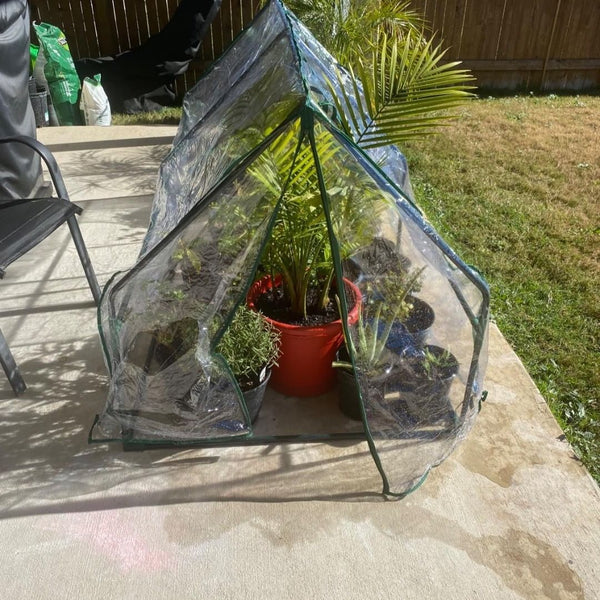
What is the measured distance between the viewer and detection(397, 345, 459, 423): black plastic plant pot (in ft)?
Answer: 6.38

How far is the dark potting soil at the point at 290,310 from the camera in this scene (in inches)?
94.0

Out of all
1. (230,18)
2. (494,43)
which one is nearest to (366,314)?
(230,18)

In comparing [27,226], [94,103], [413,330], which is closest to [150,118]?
[94,103]

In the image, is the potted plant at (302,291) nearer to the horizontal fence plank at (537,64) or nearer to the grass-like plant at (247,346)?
the grass-like plant at (247,346)

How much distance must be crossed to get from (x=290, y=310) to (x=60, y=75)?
15.6 ft

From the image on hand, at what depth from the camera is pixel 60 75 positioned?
5750mm

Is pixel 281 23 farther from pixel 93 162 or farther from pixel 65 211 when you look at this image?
pixel 93 162

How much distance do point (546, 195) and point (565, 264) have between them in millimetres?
1209

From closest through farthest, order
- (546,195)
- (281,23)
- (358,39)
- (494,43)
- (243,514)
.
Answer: (243,514)
(281,23)
(358,39)
(546,195)
(494,43)

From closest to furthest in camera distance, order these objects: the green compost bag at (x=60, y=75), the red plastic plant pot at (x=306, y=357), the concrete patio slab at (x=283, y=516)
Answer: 1. the concrete patio slab at (x=283, y=516)
2. the red plastic plant pot at (x=306, y=357)
3. the green compost bag at (x=60, y=75)

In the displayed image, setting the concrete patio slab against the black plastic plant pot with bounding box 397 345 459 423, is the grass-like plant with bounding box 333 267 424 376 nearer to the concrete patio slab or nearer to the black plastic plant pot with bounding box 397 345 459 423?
the black plastic plant pot with bounding box 397 345 459 423

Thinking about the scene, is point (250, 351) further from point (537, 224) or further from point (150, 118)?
A: point (150, 118)

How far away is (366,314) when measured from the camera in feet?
6.17

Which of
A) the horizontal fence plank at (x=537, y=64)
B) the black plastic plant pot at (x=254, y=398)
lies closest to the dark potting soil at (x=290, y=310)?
the black plastic plant pot at (x=254, y=398)
